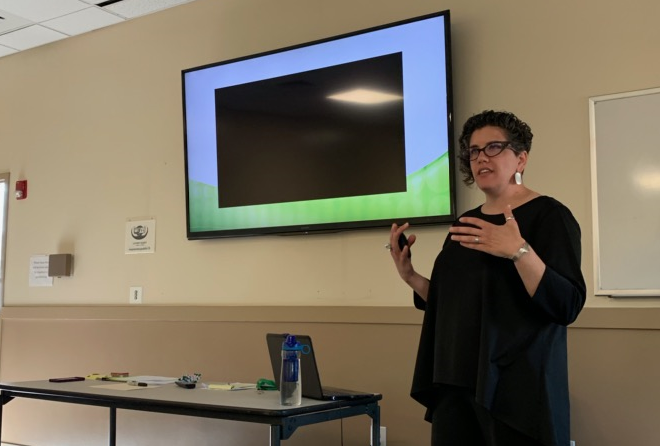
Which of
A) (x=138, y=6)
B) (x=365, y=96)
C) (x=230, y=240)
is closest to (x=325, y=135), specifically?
(x=365, y=96)

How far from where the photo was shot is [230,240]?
3.83 m

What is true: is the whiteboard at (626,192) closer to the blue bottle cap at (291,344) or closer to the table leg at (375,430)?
the table leg at (375,430)

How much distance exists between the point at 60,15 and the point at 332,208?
2.13 meters

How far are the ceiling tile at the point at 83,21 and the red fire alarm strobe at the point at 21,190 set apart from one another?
3.41ft

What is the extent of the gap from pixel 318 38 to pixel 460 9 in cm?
76

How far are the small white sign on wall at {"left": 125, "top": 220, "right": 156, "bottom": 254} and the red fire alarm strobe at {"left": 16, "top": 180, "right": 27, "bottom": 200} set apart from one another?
0.99m

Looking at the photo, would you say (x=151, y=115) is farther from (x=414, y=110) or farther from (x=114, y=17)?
(x=414, y=110)

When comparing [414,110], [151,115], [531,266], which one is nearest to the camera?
[531,266]

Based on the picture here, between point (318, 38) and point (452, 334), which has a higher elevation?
point (318, 38)

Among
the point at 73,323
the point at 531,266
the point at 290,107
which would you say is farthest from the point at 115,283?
the point at 531,266

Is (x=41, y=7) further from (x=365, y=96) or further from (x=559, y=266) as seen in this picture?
(x=559, y=266)

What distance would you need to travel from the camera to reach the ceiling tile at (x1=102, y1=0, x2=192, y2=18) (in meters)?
4.08

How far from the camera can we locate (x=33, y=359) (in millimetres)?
4566

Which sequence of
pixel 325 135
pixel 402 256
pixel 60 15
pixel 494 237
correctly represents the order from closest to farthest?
pixel 494 237
pixel 402 256
pixel 325 135
pixel 60 15
